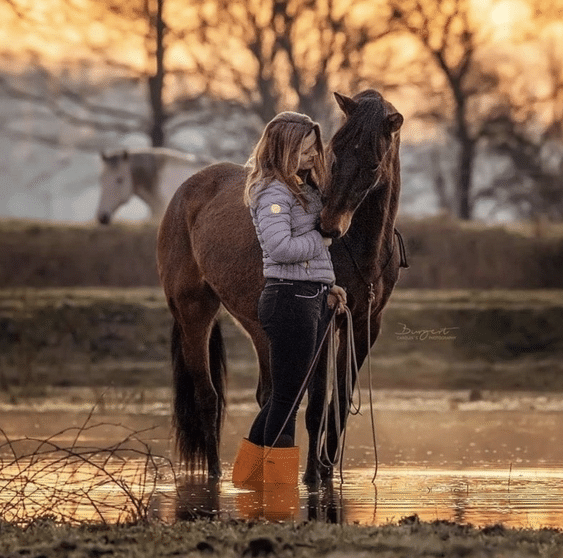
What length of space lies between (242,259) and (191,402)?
54.4 inches

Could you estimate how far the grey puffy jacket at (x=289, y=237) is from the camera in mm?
8156

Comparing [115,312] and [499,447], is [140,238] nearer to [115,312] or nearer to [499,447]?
[115,312]

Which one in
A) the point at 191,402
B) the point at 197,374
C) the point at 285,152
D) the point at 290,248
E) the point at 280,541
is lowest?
the point at 280,541

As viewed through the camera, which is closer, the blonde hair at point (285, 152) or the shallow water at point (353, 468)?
the shallow water at point (353, 468)

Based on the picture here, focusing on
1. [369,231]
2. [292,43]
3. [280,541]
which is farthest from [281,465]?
[292,43]

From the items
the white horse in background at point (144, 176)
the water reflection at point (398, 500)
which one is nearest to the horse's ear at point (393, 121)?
the water reflection at point (398, 500)

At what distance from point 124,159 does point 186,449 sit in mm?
15592

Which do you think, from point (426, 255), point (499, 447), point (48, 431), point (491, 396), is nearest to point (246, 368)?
point (491, 396)

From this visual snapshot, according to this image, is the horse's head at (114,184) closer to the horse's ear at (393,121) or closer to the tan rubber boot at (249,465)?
the tan rubber boot at (249,465)

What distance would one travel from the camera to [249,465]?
8789 mm

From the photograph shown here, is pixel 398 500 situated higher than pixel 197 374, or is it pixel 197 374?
pixel 197 374

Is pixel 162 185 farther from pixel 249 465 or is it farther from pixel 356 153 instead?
pixel 356 153

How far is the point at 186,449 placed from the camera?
1038 centimetres

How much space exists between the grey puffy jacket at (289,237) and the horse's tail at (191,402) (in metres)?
2.31
